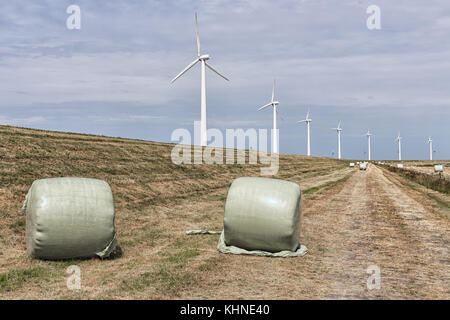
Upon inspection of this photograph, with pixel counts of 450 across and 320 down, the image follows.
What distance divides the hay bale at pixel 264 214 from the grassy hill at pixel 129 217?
1342mm

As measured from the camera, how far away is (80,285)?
1095 cm

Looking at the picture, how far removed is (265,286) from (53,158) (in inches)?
1053

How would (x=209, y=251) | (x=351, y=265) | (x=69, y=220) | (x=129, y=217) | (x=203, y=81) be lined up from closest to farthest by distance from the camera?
(x=69, y=220) < (x=351, y=265) < (x=209, y=251) < (x=129, y=217) < (x=203, y=81)

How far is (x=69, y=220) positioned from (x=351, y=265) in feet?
27.6

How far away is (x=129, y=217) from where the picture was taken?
23.4 m

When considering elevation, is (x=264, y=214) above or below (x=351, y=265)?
above

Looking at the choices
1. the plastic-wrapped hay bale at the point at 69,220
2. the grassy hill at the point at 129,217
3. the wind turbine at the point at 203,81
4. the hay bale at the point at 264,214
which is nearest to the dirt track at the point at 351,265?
the hay bale at the point at 264,214

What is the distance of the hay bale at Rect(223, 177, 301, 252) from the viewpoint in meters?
13.7

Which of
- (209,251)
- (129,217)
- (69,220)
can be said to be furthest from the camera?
A: (129,217)

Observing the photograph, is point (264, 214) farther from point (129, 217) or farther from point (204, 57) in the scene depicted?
point (204, 57)

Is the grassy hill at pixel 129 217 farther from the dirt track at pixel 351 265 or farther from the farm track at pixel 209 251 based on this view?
the dirt track at pixel 351 265

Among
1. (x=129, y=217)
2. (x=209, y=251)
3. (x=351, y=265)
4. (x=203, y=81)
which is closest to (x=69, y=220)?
(x=209, y=251)
